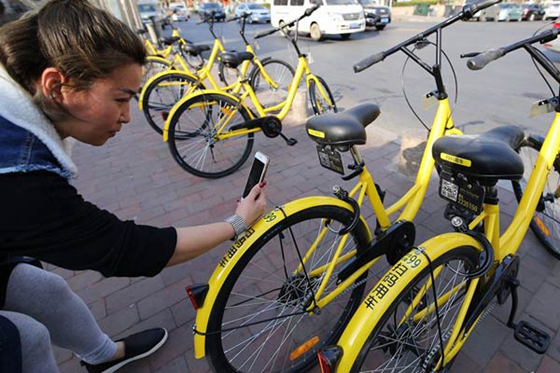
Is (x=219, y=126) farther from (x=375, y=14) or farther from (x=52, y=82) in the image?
(x=375, y=14)

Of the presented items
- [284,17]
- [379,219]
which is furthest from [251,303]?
[284,17]

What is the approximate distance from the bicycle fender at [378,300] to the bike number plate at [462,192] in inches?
9.1

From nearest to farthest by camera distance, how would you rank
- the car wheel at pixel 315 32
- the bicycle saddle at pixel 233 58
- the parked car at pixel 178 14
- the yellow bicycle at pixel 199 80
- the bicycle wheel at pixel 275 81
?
1. the bicycle saddle at pixel 233 58
2. the yellow bicycle at pixel 199 80
3. the bicycle wheel at pixel 275 81
4. the parked car at pixel 178 14
5. the car wheel at pixel 315 32

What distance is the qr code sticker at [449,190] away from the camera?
1408 mm

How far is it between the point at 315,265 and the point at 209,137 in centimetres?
219

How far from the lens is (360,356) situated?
105 centimetres

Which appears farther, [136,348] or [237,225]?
[136,348]

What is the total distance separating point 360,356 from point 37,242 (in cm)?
104

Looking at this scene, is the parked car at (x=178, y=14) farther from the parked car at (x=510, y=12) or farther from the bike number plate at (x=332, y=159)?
the parked car at (x=510, y=12)

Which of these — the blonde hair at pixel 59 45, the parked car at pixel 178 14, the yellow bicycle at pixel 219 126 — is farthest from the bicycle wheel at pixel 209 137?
the parked car at pixel 178 14

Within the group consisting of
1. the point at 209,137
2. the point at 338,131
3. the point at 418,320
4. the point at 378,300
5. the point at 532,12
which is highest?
the point at 338,131

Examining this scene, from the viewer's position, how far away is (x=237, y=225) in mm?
1287

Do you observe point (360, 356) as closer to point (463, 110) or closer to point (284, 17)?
point (463, 110)

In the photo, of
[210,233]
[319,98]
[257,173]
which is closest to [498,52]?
[257,173]
